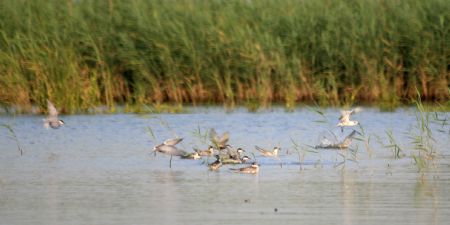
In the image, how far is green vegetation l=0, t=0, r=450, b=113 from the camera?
16406 mm

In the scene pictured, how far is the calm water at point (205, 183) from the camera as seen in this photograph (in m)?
7.17

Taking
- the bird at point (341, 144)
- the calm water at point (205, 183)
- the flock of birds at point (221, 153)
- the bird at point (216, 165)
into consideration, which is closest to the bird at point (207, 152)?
the flock of birds at point (221, 153)

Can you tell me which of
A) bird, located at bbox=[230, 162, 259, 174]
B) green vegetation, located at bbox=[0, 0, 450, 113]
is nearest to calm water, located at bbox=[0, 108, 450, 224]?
bird, located at bbox=[230, 162, 259, 174]

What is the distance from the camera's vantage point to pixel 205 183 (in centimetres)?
878

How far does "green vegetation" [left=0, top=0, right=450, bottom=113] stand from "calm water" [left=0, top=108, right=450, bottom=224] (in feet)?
9.90

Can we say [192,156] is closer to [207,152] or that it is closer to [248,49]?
[207,152]

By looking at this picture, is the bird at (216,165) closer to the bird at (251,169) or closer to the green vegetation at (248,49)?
the bird at (251,169)

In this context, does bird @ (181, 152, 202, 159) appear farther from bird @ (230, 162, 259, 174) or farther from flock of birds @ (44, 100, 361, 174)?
bird @ (230, 162, 259, 174)

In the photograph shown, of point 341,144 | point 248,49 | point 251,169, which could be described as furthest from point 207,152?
point 248,49

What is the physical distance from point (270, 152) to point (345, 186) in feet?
6.35

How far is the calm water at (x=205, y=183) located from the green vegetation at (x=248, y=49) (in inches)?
119

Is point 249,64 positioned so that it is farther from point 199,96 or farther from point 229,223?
point 229,223

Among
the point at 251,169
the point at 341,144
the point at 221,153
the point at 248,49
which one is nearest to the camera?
the point at 251,169

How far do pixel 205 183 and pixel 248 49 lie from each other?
7.79 metres
